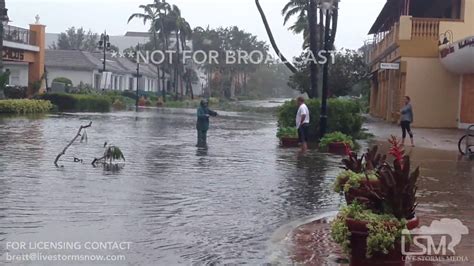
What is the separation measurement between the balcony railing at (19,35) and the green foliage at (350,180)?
1551 inches

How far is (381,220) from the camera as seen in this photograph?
6660mm

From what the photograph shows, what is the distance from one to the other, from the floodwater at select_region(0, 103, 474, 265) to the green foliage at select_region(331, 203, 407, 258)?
0.78 meters

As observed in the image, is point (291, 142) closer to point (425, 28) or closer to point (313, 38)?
point (313, 38)

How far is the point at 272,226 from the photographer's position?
9320 mm

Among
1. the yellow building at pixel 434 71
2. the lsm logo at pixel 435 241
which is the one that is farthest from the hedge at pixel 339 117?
the lsm logo at pixel 435 241

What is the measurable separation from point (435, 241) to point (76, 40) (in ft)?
362

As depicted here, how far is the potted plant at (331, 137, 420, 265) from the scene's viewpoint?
21.5 ft

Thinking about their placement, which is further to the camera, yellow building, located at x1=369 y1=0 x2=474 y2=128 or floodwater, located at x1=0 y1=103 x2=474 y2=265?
yellow building, located at x1=369 y1=0 x2=474 y2=128

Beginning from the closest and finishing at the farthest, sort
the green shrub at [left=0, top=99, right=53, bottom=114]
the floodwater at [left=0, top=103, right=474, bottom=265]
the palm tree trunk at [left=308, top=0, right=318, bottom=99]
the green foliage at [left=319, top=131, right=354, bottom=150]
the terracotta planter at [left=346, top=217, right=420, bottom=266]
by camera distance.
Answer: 1. the terracotta planter at [left=346, top=217, right=420, bottom=266]
2. the floodwater at [left=0, top=103, right=474, bottom=265]
3. the green foliage at [left=319, top=131, right=354, bottom=150]
4. the palm tree trunk at [left=308, top=0, right=318, bottom=99]
5. the green shrub at [left=0, top=99, right=53, bottom=114]

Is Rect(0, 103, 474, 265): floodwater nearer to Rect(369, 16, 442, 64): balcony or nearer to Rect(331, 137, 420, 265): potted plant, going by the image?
Rect(331, 137, 420, 265): potted plant

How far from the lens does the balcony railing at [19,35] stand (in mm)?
45781

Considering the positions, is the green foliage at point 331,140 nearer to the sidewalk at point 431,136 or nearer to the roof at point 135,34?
the sidewalk at point 431,136

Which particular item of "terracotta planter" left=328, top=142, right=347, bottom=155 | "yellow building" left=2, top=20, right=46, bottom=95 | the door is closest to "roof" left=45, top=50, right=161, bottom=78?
"yellow building" left=2, top=20, right=46, bottom=95

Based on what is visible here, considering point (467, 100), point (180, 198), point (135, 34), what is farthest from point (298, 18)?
point (135, 34)
